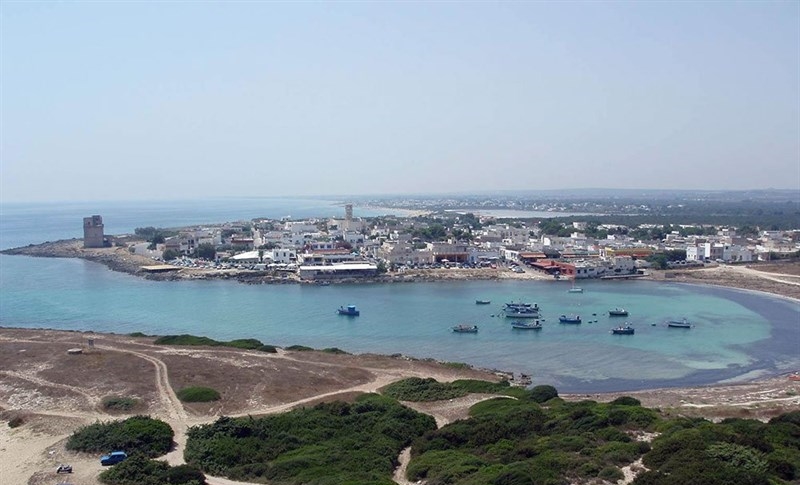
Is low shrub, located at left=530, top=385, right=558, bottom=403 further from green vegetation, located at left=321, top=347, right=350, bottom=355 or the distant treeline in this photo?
green vegetation, located at left=321, top=347, right=350, bottom=355

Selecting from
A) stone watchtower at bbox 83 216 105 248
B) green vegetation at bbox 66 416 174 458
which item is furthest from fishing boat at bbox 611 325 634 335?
stone watchtower at bbox 83 216 105 248

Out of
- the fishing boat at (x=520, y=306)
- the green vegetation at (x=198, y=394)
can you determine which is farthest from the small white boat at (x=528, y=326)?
the green vegetation at (x=198, y=394)

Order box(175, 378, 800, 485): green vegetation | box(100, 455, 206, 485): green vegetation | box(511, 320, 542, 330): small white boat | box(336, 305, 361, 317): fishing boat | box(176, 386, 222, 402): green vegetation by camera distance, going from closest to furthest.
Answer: box(175, 378, 800, 485): green vegetation → box(100, 455, 206, 485): green vegetation → box(176, 386, 222, 402): green vegetation → box(511, 320, 542, 330): small white boat → box(336, 305, 361, 317): fishing boat

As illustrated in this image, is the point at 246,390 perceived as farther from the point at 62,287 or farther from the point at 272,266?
the point at 272,266

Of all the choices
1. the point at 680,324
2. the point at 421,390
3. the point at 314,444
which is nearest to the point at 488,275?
the point at 680,324

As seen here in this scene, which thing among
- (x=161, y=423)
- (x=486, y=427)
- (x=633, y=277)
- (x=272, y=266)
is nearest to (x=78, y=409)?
(x=161, y=423)

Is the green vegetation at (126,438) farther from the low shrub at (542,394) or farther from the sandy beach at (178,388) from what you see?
the low shrub at (542,394)
